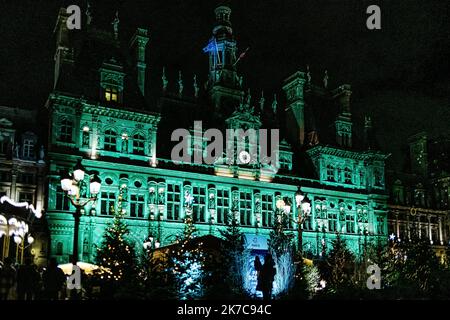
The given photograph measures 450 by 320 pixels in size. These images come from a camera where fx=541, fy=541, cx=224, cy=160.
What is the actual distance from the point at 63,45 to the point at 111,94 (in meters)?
5.03

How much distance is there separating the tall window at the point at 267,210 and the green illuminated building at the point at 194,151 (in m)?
0.09

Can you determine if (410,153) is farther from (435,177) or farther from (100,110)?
(100,110)

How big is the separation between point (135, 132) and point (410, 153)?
39.1 meters

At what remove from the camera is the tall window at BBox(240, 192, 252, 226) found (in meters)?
44.5

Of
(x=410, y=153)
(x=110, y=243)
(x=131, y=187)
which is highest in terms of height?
(x=410, y=153)

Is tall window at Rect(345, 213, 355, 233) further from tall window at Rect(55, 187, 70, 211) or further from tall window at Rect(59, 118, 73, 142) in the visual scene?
tall window at Rect(59, 118, 73, 142)

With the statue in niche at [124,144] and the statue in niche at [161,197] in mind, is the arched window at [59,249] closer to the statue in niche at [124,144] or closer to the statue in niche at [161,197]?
the statue in niche at [161,197]

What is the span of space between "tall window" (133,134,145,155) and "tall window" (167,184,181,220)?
3483 mm

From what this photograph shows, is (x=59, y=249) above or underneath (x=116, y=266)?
above

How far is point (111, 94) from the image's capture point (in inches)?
1612

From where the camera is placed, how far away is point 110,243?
2616 centimetres

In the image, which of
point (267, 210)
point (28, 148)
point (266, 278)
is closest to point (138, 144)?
point (28, 148)

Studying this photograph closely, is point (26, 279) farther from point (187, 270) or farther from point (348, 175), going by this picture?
point (348, 175)
